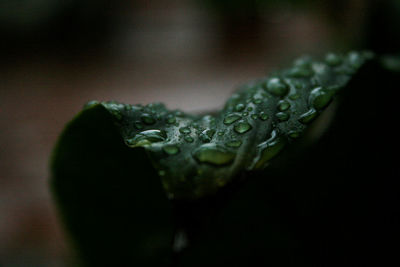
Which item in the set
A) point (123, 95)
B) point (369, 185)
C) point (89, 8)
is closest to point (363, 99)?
point (369, 185)

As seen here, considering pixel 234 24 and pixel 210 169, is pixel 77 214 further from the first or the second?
pixel 234 24

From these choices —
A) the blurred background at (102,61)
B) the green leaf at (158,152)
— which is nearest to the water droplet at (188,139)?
the green leaf at (158,152)

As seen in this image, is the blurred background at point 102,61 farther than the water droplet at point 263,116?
Yes

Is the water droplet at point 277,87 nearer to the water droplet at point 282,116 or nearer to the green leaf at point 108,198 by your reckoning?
the water droplet at point 282,116

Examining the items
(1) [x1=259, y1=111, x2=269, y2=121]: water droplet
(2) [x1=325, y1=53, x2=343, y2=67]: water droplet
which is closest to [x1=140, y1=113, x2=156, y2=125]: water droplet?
(1) [x1=259, y1=111, x2=269, y2=121]: water droplet

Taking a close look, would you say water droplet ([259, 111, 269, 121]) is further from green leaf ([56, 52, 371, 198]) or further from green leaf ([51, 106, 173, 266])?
green leaf ([51, 106, 173, 266])

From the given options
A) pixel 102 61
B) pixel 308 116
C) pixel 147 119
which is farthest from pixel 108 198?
pixel 102 61

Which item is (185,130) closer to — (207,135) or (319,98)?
(207,135)

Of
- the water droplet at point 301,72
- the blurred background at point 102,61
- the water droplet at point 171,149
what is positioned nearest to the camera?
the water droplet at point 171,149
